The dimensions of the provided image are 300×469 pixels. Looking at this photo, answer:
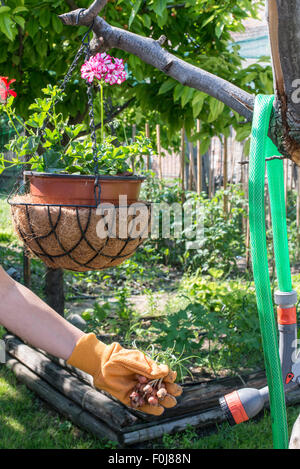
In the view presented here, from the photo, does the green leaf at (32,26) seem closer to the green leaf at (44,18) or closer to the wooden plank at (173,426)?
the green leaf at (44,18)

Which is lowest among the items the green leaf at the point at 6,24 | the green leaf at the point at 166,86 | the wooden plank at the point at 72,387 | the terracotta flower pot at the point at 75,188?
the wooden plank at the point at 72,387

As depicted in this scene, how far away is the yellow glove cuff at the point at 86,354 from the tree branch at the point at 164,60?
0.78 m

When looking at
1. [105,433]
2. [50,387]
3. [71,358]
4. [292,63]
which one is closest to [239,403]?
[71,358]

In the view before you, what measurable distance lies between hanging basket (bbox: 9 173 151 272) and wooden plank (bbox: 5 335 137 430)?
869mm

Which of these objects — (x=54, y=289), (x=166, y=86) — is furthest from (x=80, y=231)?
(x=54, y=289)

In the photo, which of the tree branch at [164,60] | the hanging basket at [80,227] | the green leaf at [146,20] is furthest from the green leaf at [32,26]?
the hanging basket at [80,227]

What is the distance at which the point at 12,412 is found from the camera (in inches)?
98.6

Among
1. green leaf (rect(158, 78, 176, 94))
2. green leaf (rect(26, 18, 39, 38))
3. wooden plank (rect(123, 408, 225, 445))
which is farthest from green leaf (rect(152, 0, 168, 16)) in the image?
wooden plank (rect(123, 408, 225, 445))

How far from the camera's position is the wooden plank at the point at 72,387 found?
2105 mm

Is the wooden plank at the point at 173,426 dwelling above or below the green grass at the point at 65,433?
above

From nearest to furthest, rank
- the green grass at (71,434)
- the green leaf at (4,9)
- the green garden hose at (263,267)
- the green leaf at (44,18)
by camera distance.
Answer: the green garden hose at (263,267)
the green leaf at (4,9)
the green grass at (71,434)
the green leaf at (44,18)

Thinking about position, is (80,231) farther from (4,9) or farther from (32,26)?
(32,26)

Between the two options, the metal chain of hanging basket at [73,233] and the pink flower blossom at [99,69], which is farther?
the pink flower blossom at [99,69]

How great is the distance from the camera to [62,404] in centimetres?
240
